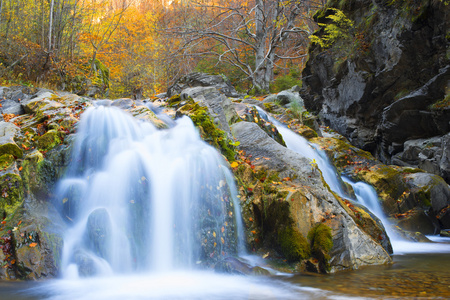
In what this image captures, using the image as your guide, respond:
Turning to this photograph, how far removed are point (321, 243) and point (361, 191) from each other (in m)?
4.97

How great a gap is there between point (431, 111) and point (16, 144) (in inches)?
399

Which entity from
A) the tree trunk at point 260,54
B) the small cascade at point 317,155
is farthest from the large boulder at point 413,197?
the tree trunk at point 260,54

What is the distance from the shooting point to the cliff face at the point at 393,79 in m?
8.60

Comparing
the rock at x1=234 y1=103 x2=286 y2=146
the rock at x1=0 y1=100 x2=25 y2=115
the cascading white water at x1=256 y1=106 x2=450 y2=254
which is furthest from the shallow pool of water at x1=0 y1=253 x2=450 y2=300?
the rock at x1=0 y1=100 x2=25 y2=115

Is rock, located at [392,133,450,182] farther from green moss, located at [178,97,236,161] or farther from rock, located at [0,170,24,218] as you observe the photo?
rock, located at [0,170,24,218]

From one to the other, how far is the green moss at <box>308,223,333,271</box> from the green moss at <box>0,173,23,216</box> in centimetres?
424

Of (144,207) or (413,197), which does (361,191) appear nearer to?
(413,197)

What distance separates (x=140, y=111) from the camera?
24.4 ft

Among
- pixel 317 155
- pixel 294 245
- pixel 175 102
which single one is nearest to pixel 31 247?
pixel 294 245

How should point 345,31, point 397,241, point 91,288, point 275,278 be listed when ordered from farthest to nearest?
point 345,31
point 397,241
point 275,278
point 91,288

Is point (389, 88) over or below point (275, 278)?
over

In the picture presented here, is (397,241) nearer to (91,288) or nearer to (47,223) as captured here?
(91,288)

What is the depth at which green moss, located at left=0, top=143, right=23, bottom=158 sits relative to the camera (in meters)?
5.01

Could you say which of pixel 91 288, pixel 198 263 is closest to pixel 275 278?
pixel 198 263
